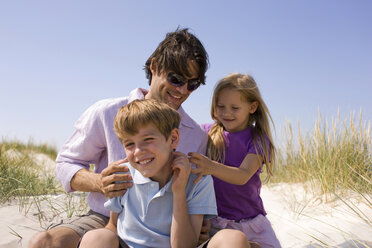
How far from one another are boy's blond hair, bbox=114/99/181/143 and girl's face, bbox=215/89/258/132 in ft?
3.04

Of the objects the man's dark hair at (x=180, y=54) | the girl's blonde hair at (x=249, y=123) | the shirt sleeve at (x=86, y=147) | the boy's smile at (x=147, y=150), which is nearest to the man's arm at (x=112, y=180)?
the boy's smile at (x=147, y=150)

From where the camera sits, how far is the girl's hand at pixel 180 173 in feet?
6.43

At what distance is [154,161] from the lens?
6.55ft

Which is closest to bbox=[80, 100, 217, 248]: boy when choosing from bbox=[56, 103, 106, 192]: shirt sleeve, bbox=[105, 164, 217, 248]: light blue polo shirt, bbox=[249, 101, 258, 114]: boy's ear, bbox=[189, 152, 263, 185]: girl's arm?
bbox=[105, 164, 217, 248]: light blue polo shirt

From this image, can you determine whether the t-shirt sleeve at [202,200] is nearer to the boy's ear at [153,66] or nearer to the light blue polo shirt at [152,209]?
the light blue polo shirt at [152,209]

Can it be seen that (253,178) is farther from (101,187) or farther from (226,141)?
(101,187)

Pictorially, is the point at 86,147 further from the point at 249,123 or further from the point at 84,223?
the point at 249,123

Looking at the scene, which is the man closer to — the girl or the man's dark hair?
the man's dark hair

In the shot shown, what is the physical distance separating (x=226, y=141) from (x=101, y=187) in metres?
1.12

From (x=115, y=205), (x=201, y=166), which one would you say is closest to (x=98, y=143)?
(x=115, y=205)

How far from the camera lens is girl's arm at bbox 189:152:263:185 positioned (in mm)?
2213

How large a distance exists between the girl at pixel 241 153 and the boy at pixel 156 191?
1.53 feet

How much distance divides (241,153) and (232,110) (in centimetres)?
38

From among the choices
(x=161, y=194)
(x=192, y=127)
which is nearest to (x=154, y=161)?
(x=161, y=194)
